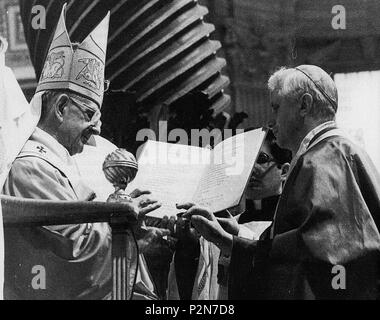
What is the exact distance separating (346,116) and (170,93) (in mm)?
832

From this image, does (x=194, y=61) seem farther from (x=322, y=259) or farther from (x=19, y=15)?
(x=322, y=259)

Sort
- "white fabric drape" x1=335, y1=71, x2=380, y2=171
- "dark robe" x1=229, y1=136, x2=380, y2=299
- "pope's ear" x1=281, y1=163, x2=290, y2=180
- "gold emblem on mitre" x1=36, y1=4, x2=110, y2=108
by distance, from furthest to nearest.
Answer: "white fabric drape" x1=335, y1=71, x2=380, y2=171
"pope's ear" x1=281, y1=163, x2=290, y2=180
"gold emblem on mitre" x1=36, y1=4, x2=110, y2=108
"dark robe" x1=229, y1=136, x2=380, y2=299

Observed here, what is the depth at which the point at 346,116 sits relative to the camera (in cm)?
683

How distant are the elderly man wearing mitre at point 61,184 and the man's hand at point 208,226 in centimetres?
16

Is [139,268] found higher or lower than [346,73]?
lower

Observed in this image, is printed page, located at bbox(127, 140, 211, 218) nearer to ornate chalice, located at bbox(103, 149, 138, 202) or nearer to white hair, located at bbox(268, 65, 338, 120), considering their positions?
ornate chalice, located at bbox(103, 149, 138, 202)

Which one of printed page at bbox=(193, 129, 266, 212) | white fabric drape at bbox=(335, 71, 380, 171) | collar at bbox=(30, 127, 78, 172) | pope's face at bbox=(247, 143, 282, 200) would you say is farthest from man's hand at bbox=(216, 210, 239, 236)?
white fabric drape at bbox=(335, 71, 380, 171)

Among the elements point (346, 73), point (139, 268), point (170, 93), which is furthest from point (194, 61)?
point (139, 268)

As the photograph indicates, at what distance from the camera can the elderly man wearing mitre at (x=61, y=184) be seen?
19.3ft

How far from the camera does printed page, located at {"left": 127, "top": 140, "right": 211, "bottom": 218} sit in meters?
5.97

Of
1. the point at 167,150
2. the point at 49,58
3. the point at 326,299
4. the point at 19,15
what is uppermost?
the point at 19,15

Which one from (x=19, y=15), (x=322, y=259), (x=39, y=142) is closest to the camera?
(x=322, y=259)

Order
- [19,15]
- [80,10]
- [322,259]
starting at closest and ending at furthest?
1. [322,259]
2. [80,10]
3. [19,15]

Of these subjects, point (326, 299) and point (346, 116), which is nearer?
point (326, 299)
